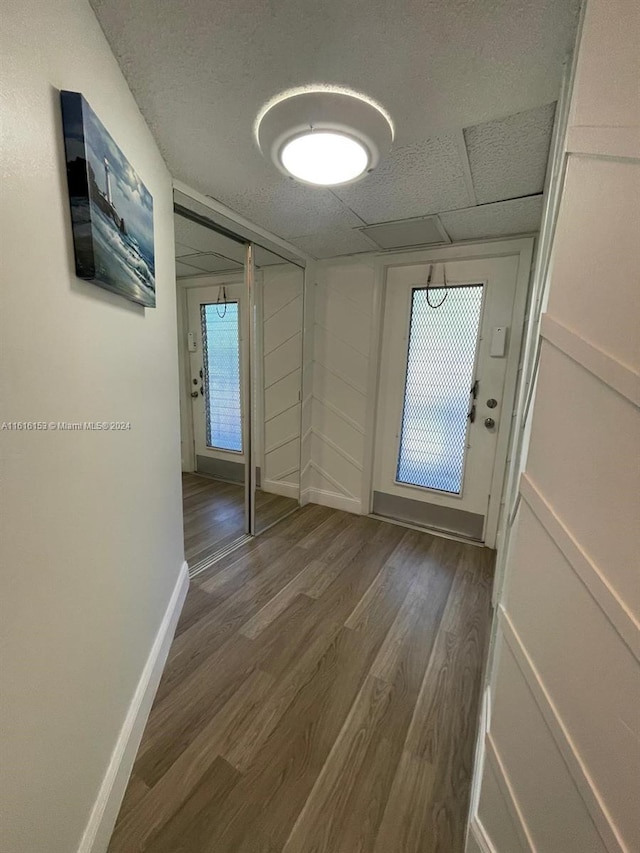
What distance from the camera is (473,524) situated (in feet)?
8.73

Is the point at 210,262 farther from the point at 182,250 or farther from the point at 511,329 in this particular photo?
the point at 511,329

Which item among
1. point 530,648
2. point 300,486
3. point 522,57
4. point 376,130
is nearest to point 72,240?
point 376,130

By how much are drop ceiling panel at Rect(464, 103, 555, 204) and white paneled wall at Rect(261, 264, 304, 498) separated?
1.74m

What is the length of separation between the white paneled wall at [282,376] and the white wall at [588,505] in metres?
A: 2.52

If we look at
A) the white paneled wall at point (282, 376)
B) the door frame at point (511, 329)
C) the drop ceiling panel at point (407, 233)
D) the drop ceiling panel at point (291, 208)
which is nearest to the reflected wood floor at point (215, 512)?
the white paneled wall at point (282, 376)

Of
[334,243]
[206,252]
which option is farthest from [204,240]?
[334,243]

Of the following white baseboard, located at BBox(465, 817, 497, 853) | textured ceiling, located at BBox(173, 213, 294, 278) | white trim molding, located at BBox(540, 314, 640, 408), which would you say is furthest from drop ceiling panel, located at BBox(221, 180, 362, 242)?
white baseboard, located at BBox(465, 817, 497, 853)

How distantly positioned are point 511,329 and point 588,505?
212cm

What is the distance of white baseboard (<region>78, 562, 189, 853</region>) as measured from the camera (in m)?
0.87

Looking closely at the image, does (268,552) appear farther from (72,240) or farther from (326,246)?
(326,246)

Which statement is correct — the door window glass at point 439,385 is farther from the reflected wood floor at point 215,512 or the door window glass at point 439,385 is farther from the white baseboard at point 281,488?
the reflected wood floor at point 215,512

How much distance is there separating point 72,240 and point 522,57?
1372mm

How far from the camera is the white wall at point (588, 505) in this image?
55 centimetres

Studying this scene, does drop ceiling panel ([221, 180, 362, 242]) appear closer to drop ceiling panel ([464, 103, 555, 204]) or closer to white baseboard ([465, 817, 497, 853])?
drop ceiling panel ([464, 103, 555, 204])
